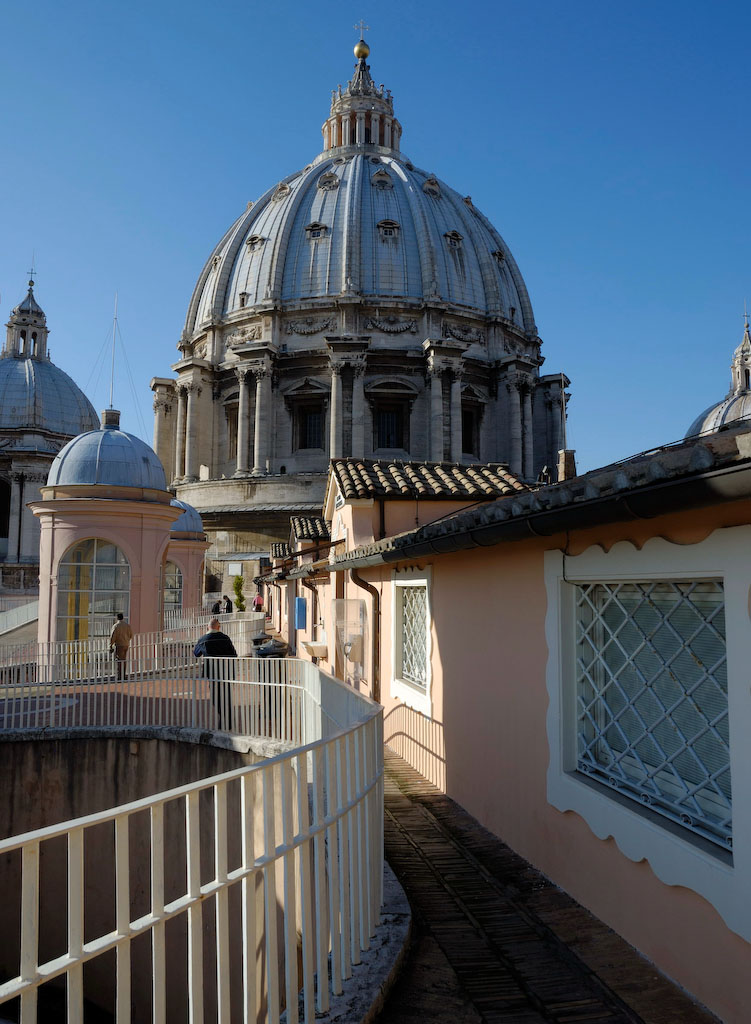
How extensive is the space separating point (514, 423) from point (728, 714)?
137 ft

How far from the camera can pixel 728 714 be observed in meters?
3.33

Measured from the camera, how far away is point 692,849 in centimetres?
344

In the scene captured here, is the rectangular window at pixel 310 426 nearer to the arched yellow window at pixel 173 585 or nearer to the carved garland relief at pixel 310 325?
the carved garland relief at pixel 310 325

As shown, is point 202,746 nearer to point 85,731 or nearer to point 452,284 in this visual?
point 85,731

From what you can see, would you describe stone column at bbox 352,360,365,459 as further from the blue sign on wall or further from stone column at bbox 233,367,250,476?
the blue sign on wall

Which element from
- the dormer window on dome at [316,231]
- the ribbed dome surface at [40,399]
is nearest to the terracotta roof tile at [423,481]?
the dormer window on dome at [316,231]

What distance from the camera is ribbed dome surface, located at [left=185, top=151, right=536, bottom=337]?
44375mm

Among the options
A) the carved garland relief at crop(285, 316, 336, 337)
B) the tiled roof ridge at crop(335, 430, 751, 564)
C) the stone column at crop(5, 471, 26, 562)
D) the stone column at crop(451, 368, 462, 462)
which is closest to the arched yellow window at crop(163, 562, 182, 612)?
the stone column at crop(451, 368, 462, 462)

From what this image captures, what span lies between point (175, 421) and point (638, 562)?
48558mm

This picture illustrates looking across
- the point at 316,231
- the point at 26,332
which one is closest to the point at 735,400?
the point at 316,231

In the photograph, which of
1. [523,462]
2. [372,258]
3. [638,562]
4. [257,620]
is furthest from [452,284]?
[638,562]

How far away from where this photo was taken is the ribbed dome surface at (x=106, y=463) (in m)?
16.3

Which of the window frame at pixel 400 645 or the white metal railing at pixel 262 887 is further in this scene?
the window frame at pixel 400 645

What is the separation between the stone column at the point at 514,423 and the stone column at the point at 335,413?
10.3 meters
